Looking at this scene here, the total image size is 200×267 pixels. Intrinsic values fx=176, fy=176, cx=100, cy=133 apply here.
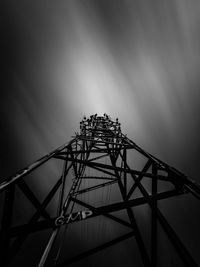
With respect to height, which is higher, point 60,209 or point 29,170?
point 29,170

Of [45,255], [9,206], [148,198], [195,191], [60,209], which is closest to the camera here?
[9,206]

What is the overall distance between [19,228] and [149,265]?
103 inches

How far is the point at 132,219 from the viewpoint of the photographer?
4.45 meters

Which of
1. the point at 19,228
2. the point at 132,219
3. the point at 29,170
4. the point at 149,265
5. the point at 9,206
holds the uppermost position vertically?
the point at 29,170

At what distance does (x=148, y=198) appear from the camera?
9.23ft

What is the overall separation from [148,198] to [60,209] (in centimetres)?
216

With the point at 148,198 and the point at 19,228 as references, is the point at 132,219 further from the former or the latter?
the point at 19,228

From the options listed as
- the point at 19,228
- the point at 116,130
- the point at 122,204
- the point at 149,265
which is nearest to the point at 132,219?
the point at 149,265

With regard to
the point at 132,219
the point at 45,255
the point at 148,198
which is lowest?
the point at 132,219

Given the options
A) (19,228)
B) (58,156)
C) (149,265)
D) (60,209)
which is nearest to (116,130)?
(58,156)

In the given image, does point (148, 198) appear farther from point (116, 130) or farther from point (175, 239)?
point (116, 130)

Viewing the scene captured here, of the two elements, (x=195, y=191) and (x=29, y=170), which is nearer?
(x=195, y=191)

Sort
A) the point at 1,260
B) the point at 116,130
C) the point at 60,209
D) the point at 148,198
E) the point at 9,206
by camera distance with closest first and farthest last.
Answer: the point at 1,260 < the point at 9,206 < the point at 148,198 < the point at 60,209 < the point at 116,130

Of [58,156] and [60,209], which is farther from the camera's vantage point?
[58,156]
